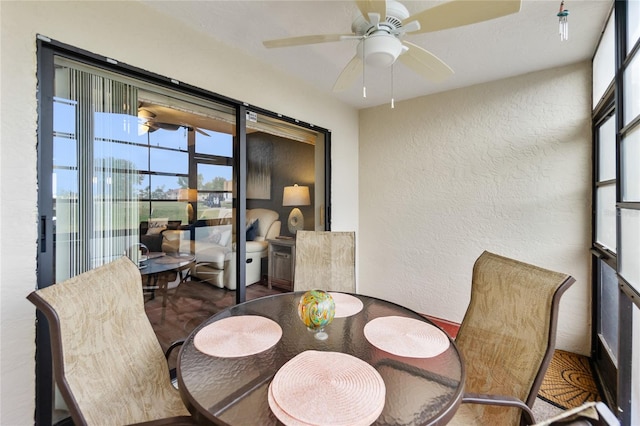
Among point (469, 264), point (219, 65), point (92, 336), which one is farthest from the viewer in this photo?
point (469, 264)

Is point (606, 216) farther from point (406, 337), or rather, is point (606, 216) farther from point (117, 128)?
point (117, 128)

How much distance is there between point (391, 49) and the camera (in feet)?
4.61

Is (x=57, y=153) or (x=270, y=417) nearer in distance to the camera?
(x=270, y=417)

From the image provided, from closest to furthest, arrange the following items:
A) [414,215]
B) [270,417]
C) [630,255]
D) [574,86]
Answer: [270,417] < [630,255] < [574,86] < [414,215]

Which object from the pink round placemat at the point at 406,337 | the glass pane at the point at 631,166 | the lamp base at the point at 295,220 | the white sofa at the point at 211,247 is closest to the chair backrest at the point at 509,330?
the pink round placemat at the point at 406,337

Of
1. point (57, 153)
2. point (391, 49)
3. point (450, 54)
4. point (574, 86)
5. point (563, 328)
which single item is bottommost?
point (563, 328)

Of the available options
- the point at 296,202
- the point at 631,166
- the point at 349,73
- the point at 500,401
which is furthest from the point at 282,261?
the point at 631,166

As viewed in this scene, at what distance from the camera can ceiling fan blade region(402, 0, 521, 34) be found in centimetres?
118

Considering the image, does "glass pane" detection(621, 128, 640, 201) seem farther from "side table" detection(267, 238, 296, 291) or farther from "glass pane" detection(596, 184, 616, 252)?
"side table" detection(267, 238, 296, 291)

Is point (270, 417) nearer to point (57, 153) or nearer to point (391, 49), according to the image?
point (391, 49)

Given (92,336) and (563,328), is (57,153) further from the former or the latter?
(563,328)

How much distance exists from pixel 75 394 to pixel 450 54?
310cm

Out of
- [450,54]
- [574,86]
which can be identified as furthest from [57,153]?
[574,86]

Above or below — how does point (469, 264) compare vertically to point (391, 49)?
below
